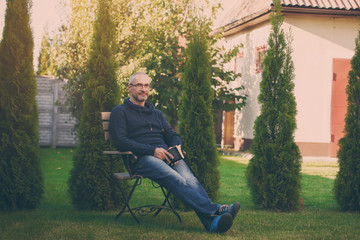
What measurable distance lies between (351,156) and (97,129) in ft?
11.1

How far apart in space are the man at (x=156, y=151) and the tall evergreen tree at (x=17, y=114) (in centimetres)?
126

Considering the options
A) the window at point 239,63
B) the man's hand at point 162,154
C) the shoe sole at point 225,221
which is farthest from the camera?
the window at point 239,63

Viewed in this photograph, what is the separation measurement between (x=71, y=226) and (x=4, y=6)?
9.51ft

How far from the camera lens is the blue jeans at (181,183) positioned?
4.52 m

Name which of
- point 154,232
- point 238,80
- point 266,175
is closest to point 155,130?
point 154,232

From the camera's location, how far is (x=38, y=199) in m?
5.66

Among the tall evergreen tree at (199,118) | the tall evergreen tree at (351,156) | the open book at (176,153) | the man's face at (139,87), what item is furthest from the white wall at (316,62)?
the open book at (176,153)

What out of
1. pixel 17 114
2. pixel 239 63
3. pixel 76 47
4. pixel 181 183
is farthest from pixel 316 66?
pixel 17 114

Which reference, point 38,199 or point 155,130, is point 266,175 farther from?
point 38,199

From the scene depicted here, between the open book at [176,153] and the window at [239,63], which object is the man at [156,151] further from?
the window at [239,63]

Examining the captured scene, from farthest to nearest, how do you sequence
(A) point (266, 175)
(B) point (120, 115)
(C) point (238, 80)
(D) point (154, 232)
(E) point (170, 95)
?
(C) point (238, 80)
(E) point (170, 95)
(A) point (266, 175)
(B) point (120, 115)
(D) point (154, 232)

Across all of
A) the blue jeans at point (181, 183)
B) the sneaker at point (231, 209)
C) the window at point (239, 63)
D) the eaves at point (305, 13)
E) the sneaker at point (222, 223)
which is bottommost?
the sneaker at point (222, 223)

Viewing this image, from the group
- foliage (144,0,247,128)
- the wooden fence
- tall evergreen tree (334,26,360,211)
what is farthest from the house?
tall evergreen tree (334,26,360,211)

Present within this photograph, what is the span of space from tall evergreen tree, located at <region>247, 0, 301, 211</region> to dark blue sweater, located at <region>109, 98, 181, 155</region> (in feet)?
4.24
